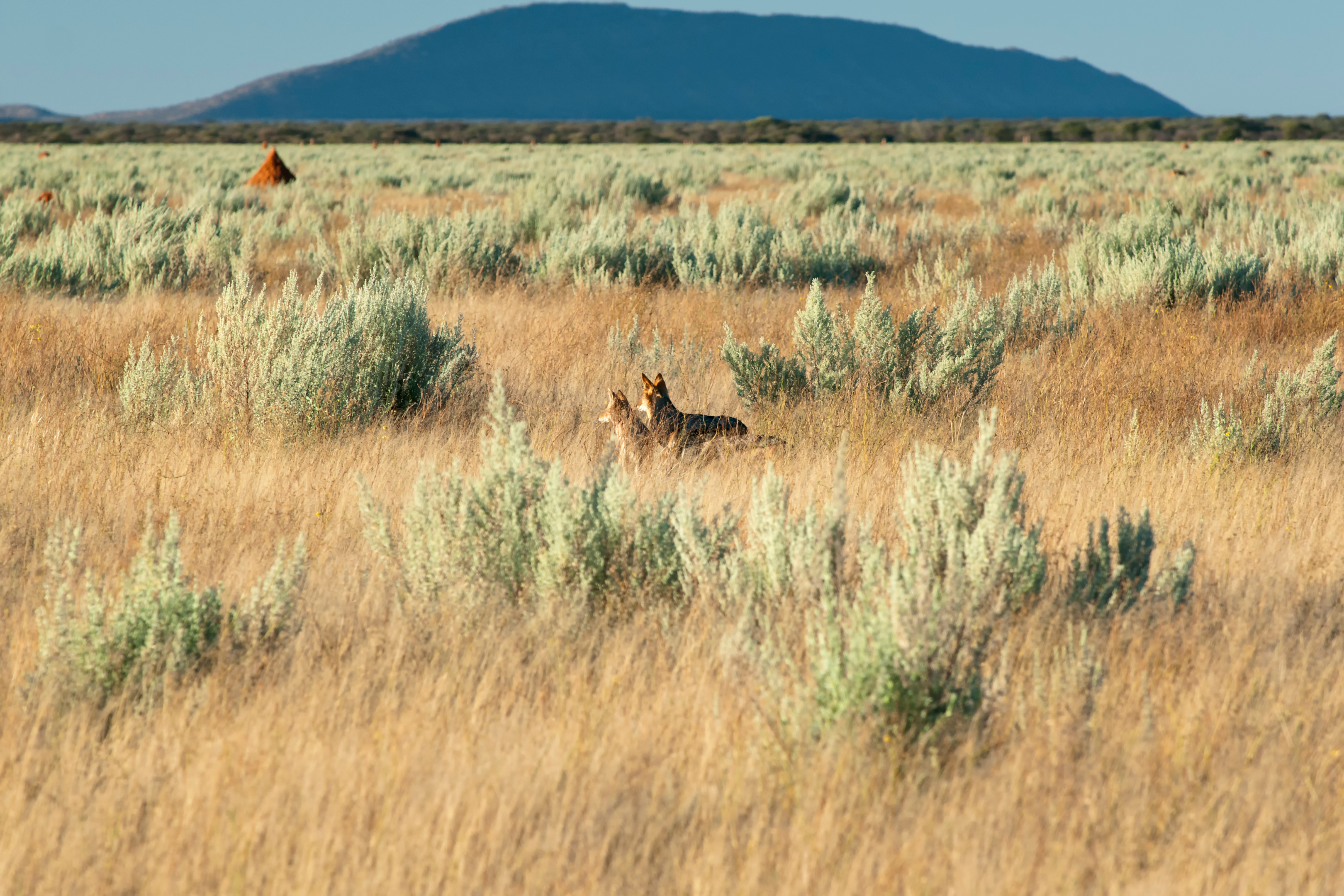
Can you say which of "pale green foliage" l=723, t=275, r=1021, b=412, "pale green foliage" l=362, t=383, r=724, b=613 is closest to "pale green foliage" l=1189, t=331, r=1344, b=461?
"pale green foliage" l=723, t=275, r=1021, b=412

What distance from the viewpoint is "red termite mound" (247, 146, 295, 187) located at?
18234 mm

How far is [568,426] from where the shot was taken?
507 centimetres

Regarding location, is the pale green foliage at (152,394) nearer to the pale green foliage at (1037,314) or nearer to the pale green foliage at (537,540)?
the pale green foliage at (537,540)

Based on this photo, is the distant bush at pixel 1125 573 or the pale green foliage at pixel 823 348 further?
the pale green foliage at pixel 823 348

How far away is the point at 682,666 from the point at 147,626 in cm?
134

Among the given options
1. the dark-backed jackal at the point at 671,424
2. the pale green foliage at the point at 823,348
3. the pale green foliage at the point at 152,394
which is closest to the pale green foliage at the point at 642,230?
the pale green foliage at the point at 823,348

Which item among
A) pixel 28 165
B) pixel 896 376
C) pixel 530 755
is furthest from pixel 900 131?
pixel 530 755

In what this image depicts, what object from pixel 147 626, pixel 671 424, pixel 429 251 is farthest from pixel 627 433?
pixel 429 251

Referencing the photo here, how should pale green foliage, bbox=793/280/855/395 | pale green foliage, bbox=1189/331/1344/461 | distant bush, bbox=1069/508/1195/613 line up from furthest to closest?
pale green foliage, bbox=793/280/855/395
pale green foliage, bbox=1189/331/1344/461
distant bush, bbox=1069/508/1195/613

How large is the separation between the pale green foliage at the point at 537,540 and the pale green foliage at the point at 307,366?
1.97 meters

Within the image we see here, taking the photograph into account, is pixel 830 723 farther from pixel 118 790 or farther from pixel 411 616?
pixel 118 790

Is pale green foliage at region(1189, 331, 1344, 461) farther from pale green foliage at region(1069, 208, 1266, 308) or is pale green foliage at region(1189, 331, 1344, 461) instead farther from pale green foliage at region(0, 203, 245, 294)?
pale green foliage at region(0, 203, 245, 294)

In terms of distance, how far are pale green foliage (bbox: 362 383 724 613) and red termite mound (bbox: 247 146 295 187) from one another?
17.3 metres

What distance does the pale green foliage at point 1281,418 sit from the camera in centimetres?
445
